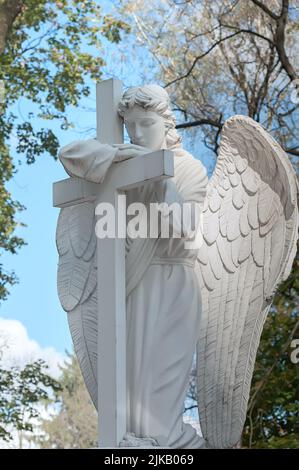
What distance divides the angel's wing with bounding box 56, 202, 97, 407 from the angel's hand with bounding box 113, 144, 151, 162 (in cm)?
31

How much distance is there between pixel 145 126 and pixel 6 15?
5842 mm

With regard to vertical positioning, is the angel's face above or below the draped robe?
above

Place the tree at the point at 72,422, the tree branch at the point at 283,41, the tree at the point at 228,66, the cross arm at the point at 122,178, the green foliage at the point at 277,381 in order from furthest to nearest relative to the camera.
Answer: the tree at the point at 72,422, the tree at the point at 228,66, the tree branch at the point at 283,41, the green foliage at the point at 277,381, the cross arm at the point at 122,178

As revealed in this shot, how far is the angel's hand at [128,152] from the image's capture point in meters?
3.60

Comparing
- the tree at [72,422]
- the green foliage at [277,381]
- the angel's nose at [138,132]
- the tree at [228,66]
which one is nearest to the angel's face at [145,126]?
the angel's nose at [138,132]

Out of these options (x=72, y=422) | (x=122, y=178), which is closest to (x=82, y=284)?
(x=122, y=178)

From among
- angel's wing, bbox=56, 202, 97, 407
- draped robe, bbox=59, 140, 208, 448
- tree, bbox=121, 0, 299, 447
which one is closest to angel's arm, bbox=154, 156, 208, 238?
draped robe, bbox=59, 140, 208, 448

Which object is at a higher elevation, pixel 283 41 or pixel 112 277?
pixel 283 41

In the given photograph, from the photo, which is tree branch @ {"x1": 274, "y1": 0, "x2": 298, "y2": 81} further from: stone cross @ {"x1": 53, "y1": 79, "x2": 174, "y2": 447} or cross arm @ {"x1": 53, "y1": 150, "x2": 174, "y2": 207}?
cross arm @ {"x1": 53, "y1": 150, "x2": 174, "y2": 207}

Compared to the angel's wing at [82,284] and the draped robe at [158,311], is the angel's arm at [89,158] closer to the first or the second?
the draped robe at [158,311]

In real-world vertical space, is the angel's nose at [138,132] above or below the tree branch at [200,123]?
below

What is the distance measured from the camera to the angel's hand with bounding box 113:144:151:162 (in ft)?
11.8

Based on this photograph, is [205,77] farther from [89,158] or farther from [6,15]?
[89,158]

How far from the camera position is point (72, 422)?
17266mm
